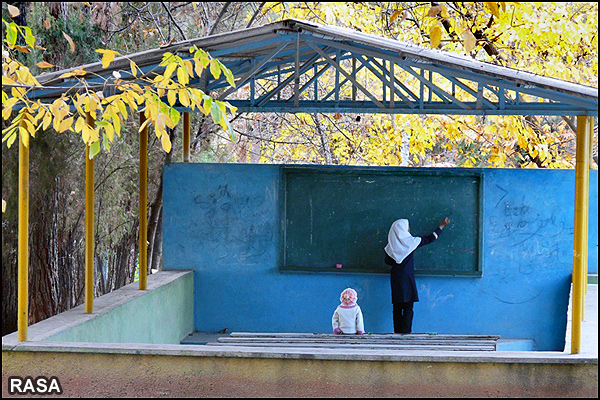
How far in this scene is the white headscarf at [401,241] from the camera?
Result: 10.5 meters

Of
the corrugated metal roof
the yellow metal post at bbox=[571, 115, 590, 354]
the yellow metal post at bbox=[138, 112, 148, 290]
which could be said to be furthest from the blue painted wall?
the yellow metal post at bbox=[571, 115, 590, 354]

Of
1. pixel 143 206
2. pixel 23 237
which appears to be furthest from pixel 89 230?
pixel 143 206

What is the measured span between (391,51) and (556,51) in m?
8.49

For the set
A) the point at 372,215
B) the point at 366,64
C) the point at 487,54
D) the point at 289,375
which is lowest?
the point at 289,375

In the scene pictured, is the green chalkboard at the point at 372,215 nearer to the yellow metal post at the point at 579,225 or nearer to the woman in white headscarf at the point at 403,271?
the woman in white headscarf at the point at 403,271

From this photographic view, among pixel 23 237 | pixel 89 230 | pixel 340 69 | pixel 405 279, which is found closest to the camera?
pixel 23 237

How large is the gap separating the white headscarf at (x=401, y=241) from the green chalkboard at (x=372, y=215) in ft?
1.67

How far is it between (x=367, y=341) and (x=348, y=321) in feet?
3.37

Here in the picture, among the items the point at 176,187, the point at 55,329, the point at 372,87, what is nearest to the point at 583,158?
the point at 55,329

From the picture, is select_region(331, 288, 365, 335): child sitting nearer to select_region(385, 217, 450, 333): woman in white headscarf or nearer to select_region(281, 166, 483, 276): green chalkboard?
select_region(385, 217, 450, 333): woman in white headscarf

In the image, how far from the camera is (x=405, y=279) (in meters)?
10.5

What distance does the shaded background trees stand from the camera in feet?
32.7

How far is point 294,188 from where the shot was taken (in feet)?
37.0

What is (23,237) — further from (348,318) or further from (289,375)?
(348,318)
